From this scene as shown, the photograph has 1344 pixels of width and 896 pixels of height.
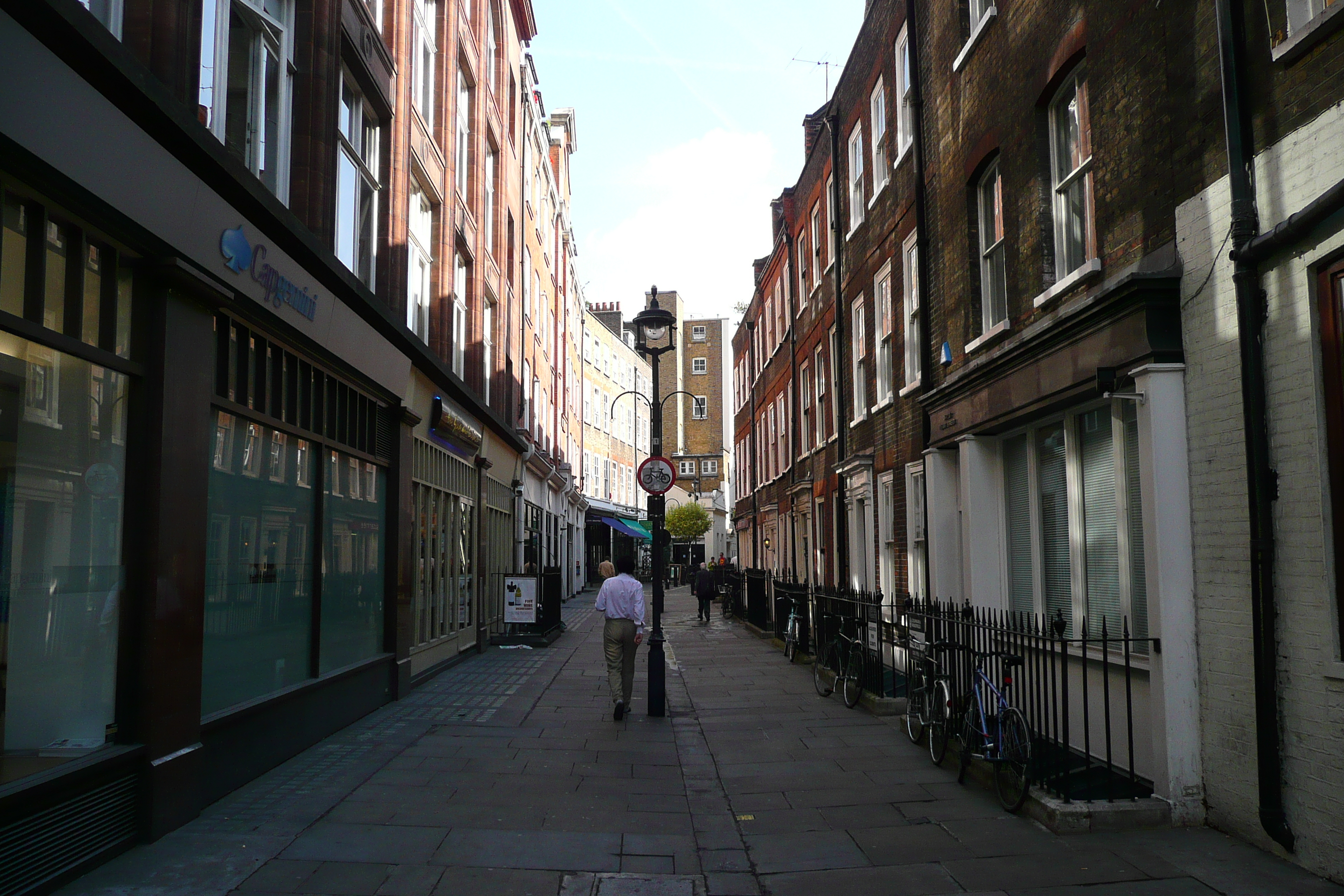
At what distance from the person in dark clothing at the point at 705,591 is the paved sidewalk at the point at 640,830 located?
15494 millimetres

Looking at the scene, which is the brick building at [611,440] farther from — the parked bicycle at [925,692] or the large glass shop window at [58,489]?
the large glass shop window at [58,489]

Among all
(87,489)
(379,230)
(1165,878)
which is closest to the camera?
(1165,878)

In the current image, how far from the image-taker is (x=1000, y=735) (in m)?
6.84

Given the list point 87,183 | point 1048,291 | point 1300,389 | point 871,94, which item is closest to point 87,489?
point 87,183

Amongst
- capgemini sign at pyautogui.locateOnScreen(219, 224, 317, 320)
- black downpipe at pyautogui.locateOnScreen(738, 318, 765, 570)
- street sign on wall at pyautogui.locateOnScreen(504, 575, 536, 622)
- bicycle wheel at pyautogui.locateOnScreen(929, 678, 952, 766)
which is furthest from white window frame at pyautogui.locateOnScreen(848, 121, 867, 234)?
black downpipe at pyautogui.locateOnScreen(738, 318, 765, 570)

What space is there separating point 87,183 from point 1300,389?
259 inches

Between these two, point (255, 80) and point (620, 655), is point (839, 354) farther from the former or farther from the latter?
point (255, 80)

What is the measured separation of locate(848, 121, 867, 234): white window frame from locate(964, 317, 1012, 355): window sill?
6505mm

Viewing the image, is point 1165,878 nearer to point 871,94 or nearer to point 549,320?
point 871,94

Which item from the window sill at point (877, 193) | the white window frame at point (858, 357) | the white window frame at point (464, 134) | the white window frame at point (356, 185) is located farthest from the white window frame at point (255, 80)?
the white window frame at point (858, 357)

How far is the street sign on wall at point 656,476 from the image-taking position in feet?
38.5

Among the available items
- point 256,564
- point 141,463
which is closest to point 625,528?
point 256,564

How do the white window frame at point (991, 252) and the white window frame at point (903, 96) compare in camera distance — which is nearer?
the white window frame at point (991, 252)

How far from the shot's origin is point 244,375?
770cm
